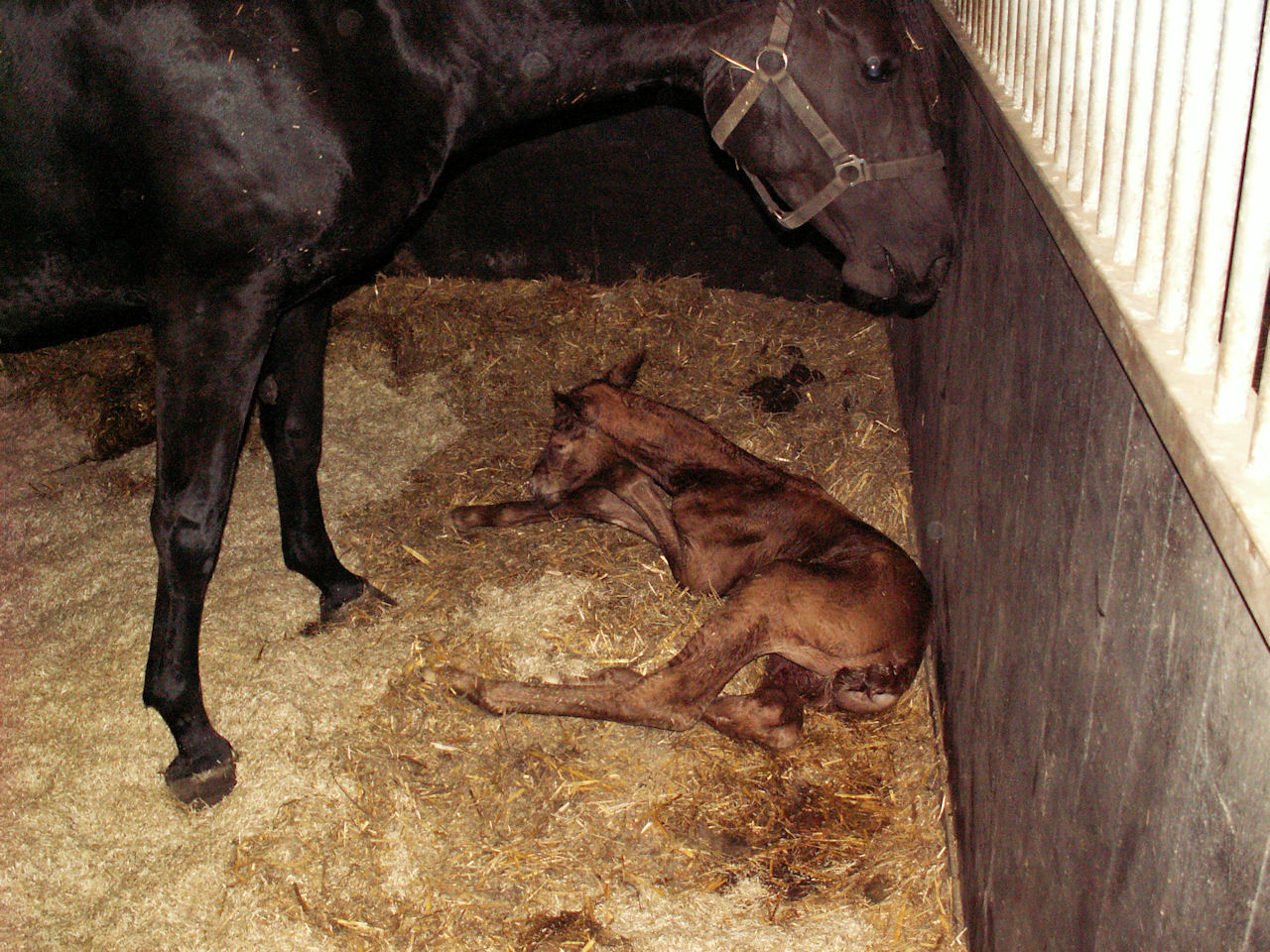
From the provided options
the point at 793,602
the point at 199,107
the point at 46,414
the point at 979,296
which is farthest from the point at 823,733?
the point at 46,414

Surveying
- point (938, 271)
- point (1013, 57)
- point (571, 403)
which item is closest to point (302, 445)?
point (571, 403)

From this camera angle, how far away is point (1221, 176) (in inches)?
40.9

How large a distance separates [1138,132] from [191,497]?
248 centimetres

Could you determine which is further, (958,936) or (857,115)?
(857,115)

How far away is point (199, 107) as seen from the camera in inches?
97.0

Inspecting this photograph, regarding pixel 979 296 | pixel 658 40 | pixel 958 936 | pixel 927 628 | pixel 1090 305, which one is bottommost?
pixel 958 936

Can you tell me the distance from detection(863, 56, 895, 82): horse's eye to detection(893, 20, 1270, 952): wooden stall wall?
9.6 inches

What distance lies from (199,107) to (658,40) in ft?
4.01

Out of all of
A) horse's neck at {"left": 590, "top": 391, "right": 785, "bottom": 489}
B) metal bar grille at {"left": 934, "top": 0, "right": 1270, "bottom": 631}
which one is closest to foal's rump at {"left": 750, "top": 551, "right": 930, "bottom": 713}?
horse's neck at {"left": 590, "top": 391, "right": 785, "bottom": 489}

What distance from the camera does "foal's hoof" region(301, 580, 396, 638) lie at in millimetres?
3584

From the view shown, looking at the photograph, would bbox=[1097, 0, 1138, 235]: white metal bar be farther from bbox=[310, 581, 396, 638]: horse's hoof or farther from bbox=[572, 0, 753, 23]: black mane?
bbox=[310, 581, 396, 638]: horse's hoof

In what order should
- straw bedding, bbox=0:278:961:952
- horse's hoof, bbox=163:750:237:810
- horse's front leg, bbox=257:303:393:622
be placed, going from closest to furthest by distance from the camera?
1. straw bedding, bbox=0:278:961:952
2. horse's hoof, bbox=163:750:237:810
3. horse's front leg, bbox=257:303:393:622

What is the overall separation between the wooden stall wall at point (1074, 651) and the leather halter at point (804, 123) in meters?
0.24

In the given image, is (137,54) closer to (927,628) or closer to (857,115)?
(857,115)
